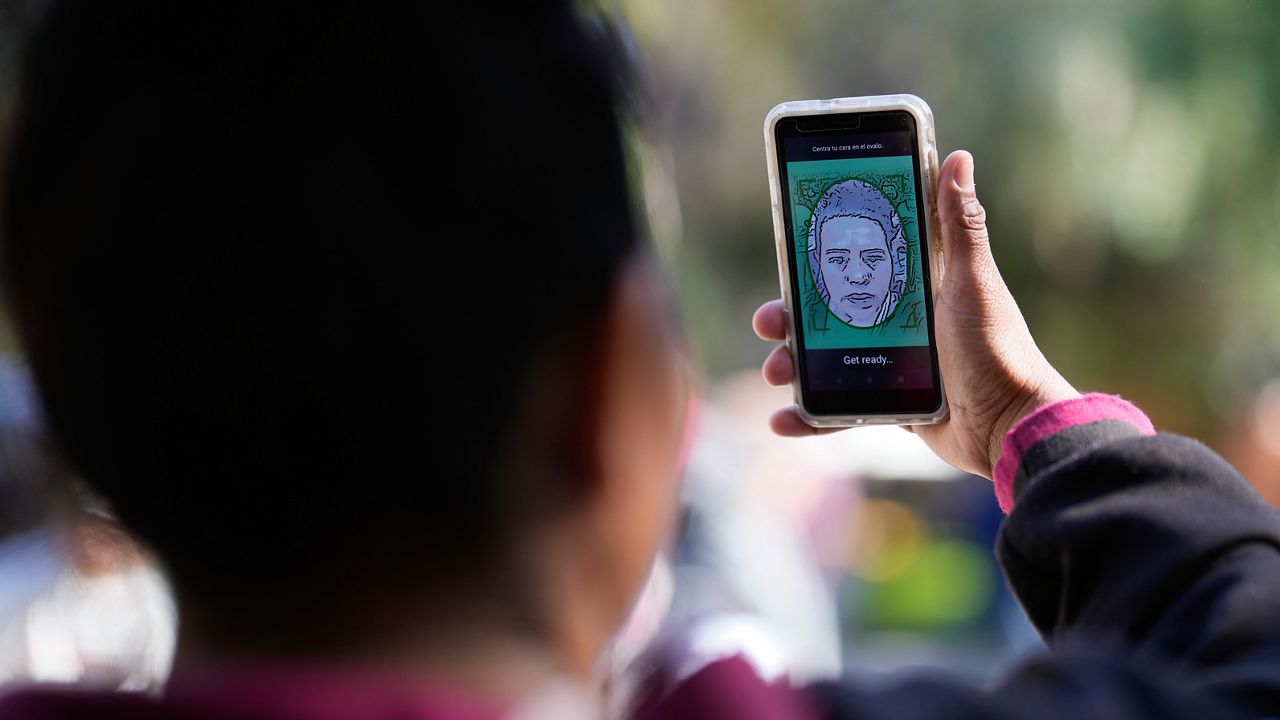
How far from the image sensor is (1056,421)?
43.1 inches

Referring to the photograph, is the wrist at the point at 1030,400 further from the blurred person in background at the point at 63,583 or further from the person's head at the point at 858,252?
the blurred person in background at the point at 63,583

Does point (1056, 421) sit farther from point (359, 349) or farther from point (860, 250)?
point (359, 349)

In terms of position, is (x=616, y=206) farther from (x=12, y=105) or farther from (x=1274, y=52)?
(x=1274, y=52)

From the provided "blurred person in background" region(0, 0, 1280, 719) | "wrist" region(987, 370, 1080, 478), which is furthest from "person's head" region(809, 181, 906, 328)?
"blurred person in background" region(0, 0, 1280, 719)

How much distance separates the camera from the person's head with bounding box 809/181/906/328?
4.48 feet

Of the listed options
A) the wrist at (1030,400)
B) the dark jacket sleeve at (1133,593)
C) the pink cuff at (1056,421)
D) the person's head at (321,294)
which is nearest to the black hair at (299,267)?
the person's head at (321,294)

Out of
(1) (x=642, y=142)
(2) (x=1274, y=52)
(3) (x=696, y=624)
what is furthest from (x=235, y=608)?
(2) (x=1274, y=52)

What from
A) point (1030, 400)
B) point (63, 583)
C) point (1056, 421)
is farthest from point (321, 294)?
point (63, 583)

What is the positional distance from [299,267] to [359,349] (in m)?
0.05

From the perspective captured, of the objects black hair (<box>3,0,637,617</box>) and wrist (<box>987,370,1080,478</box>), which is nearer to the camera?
black hair (<box>3,0,637,617</box>)

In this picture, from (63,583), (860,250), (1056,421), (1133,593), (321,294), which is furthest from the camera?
(63,583)

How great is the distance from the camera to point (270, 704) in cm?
63

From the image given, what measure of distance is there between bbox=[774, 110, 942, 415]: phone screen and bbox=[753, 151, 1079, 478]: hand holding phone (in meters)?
0.04

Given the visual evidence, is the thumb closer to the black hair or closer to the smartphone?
the smartphone
